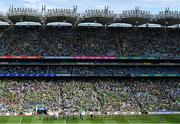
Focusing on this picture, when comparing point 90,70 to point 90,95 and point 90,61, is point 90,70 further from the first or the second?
point 90,95

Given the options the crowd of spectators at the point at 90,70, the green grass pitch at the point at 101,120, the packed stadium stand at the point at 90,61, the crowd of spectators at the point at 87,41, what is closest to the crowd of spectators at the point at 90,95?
the packed stadium stand at the point at 90,61

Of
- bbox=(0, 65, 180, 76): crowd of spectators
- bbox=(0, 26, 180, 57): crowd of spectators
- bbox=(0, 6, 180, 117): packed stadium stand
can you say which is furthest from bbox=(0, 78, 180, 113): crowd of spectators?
bbox=(0, 26, 180, 57): crowd of spectators

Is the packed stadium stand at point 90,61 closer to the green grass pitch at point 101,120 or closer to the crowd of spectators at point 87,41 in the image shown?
the crowd of spectators at point 87,41

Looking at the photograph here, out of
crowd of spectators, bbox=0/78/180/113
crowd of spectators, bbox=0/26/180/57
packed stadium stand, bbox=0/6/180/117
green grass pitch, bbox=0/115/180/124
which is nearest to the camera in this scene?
green grass pitch, bbox=0/115/180/124

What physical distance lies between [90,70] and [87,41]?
628 centimetres

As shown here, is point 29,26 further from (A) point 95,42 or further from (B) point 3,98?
(B) point 3,98

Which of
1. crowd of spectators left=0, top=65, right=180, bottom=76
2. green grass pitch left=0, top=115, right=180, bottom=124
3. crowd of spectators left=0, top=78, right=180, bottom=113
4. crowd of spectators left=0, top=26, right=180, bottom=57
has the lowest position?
green grass pitch left=0, top=115, right=180, bottom=124

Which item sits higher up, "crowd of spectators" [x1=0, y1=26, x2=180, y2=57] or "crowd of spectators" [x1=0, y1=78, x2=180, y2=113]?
"crowd of spectators" [x1=0, y1=26, x2=180, y2=57]

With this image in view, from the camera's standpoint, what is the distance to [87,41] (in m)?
75.5

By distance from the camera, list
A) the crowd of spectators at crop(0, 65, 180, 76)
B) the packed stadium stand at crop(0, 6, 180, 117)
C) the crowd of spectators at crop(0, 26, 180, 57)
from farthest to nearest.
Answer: the crowd of spectators at crop(0, 26, 180, 57)
the crowd of spectators at crop(0, 65, 180, 76)
the packed stadium stand at crop(0, 6, 180, 117)

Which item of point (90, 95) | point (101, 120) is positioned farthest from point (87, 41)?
point (101, 120)

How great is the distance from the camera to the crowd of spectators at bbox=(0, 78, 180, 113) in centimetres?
6134

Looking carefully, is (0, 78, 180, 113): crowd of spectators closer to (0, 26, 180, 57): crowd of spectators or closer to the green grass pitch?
the green grass pitch

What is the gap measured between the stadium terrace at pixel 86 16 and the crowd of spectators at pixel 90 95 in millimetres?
10997
